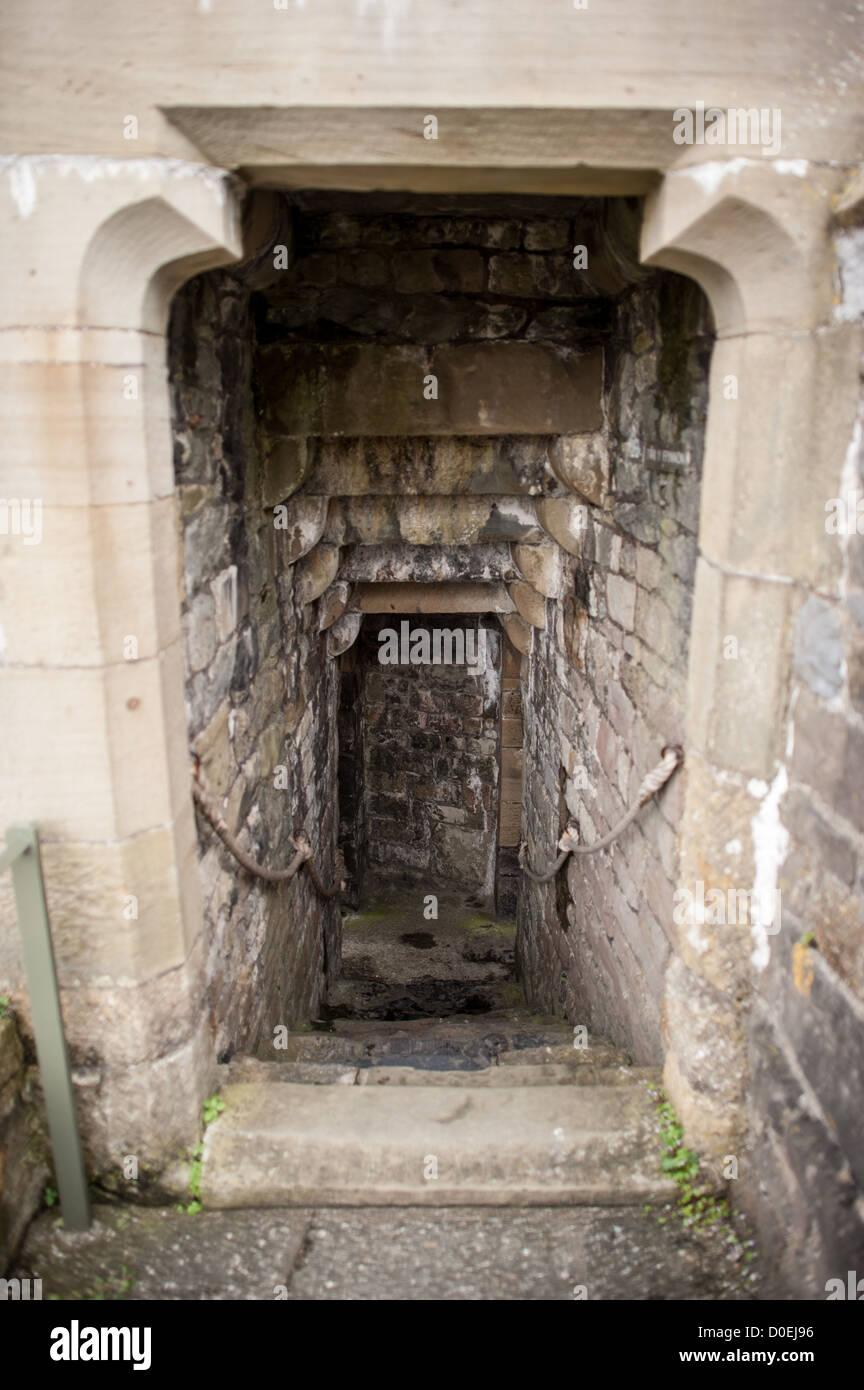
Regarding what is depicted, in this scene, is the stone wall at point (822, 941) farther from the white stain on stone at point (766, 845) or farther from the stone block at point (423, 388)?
the stone block at point (423, 388)

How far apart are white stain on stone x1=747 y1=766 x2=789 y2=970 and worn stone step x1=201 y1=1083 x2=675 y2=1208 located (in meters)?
0.65

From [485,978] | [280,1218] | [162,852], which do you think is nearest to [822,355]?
[162,852]

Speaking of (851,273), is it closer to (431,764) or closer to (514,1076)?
(514,1076)

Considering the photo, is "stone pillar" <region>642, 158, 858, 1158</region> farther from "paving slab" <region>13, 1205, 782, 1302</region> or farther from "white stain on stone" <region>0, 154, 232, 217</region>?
"white stain on stone" <region>0, 154, 232, 217</region>

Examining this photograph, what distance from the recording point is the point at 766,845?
2.28 metres

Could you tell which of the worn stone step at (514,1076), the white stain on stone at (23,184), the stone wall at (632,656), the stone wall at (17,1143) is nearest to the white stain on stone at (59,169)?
the white stain on stone at (23,184)

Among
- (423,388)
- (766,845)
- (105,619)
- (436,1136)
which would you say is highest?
(423,388)

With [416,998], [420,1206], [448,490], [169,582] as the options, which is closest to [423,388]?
[448,490]

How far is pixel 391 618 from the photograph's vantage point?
305 inches

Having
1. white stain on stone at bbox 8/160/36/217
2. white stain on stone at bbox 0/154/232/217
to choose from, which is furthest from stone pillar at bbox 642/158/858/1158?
white stain on stone at bbox 8/160/36/217

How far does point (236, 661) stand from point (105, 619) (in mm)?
1151

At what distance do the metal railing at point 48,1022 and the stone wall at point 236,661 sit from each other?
0.56 meters

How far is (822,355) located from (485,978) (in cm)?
580

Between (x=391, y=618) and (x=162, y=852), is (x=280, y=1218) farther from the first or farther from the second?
(x=391, y=618)
